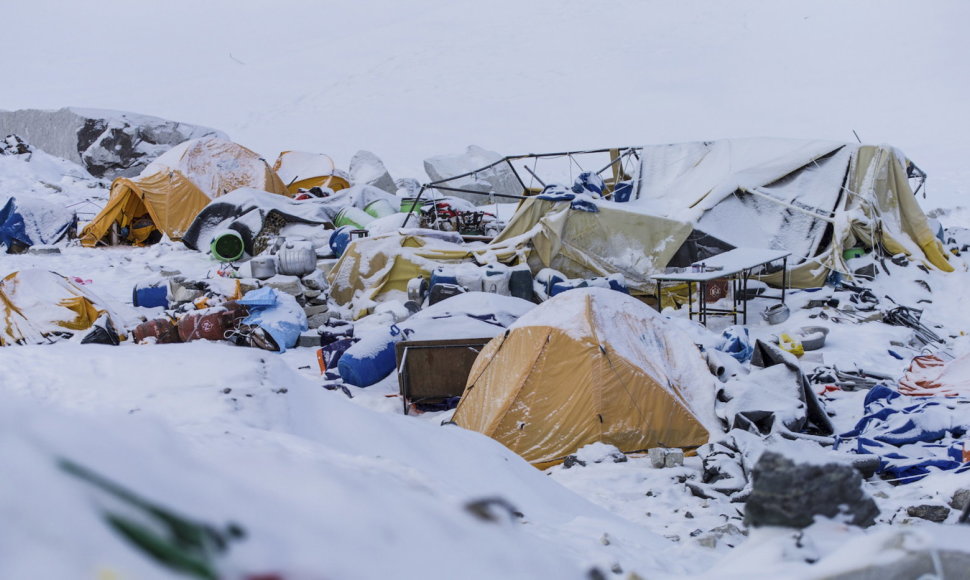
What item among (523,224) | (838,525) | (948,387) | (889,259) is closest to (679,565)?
(838,525)

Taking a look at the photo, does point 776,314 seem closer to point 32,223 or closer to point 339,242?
point 339,242

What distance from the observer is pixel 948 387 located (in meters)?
7.75

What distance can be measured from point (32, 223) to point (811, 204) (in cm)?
1505

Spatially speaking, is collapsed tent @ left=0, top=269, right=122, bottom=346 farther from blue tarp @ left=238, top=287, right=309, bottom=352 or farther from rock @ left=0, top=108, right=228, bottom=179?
rock @ left=0, top=108, right=228, bottom=179

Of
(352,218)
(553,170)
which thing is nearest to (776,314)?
(352,218)

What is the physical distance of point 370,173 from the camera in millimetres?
24938

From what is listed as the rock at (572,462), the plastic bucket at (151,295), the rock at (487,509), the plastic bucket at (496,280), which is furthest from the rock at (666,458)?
the plastic bucket at (151,295)

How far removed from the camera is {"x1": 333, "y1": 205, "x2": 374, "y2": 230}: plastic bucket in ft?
57.5

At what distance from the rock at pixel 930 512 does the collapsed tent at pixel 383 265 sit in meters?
8.67

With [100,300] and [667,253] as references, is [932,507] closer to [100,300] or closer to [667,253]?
[667,253]

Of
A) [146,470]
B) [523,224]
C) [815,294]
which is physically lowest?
[815,294]

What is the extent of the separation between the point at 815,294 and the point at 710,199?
2.37 meters

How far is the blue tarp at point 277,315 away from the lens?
11.1m

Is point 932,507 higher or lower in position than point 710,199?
lower
